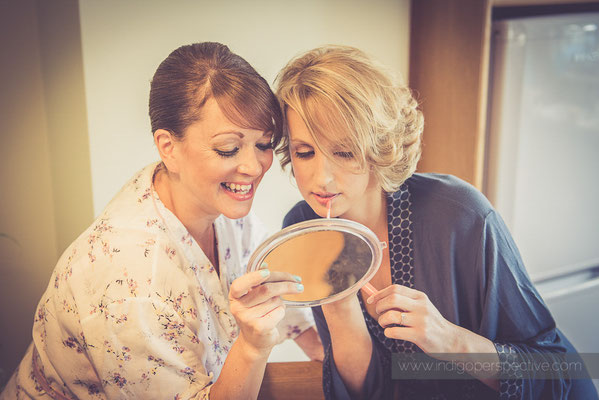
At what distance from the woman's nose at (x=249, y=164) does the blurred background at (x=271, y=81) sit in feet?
1.90

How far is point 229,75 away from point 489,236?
701 millimetres

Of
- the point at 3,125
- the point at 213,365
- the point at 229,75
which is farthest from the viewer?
the point at 3,125

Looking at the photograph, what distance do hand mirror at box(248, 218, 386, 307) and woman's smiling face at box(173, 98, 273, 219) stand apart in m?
0.21

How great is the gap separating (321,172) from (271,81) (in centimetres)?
98

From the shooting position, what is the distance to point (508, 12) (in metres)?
2.00

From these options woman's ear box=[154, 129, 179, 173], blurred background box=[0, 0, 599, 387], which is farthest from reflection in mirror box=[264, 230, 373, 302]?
blurred background box=[0, 0, 599, 387]

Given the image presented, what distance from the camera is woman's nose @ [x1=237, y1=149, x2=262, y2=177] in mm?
1055

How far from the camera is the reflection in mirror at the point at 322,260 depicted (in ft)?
3.10

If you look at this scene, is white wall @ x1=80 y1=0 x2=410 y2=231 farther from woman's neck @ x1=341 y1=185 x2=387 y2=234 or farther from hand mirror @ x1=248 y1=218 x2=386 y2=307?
hand mirror @ x1=248 y1=218 x2=386 y2=307

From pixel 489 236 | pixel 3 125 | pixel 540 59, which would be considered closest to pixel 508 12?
pixel 540 59

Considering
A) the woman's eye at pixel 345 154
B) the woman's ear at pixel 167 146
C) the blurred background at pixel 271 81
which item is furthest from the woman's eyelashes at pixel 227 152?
the blurred background at pixel 271 81

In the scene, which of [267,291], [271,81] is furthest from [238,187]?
[271,81]

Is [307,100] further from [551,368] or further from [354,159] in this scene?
[551,368]

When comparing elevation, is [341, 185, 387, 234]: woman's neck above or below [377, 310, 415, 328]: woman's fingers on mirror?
above
